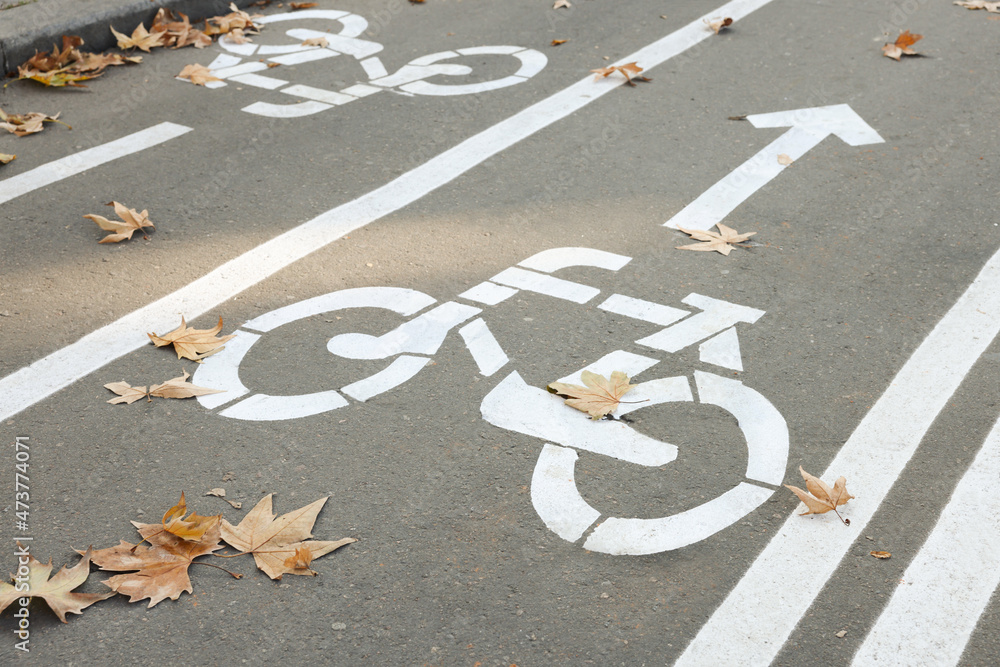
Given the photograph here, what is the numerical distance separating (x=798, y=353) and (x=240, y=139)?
3474 millimetres

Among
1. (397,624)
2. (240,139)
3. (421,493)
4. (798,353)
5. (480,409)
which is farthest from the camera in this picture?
(240,139)

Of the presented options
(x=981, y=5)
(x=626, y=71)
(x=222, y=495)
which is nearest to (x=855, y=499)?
(x=222, y=495)

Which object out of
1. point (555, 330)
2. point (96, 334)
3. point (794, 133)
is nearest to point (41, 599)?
point (96, 334)

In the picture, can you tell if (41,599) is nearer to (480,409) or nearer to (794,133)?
(480,409)

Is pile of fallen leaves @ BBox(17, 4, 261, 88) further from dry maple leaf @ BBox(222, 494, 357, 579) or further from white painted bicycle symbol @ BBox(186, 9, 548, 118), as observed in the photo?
dry maple leaf @ BBox(222, 494, 357, 579)

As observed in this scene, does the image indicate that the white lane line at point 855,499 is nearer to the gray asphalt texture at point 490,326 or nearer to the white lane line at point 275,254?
the gray asphalt texture at point 490,326

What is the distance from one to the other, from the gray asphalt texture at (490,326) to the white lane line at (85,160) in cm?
11

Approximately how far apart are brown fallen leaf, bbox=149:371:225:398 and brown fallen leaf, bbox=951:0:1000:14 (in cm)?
754

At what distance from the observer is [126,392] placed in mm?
3248

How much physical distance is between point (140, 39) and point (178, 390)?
439 cm

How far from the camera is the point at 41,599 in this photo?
7.93ft

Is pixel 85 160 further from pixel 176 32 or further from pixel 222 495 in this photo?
pixel 222 495

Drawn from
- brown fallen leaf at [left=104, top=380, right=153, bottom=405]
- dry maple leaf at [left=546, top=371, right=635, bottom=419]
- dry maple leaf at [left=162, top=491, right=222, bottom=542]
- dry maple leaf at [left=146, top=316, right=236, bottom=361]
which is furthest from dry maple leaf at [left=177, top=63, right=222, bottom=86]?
dry maple leaf at [left=162, top=491, right=222, bottom=542]

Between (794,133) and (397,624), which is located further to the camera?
(794,133)
